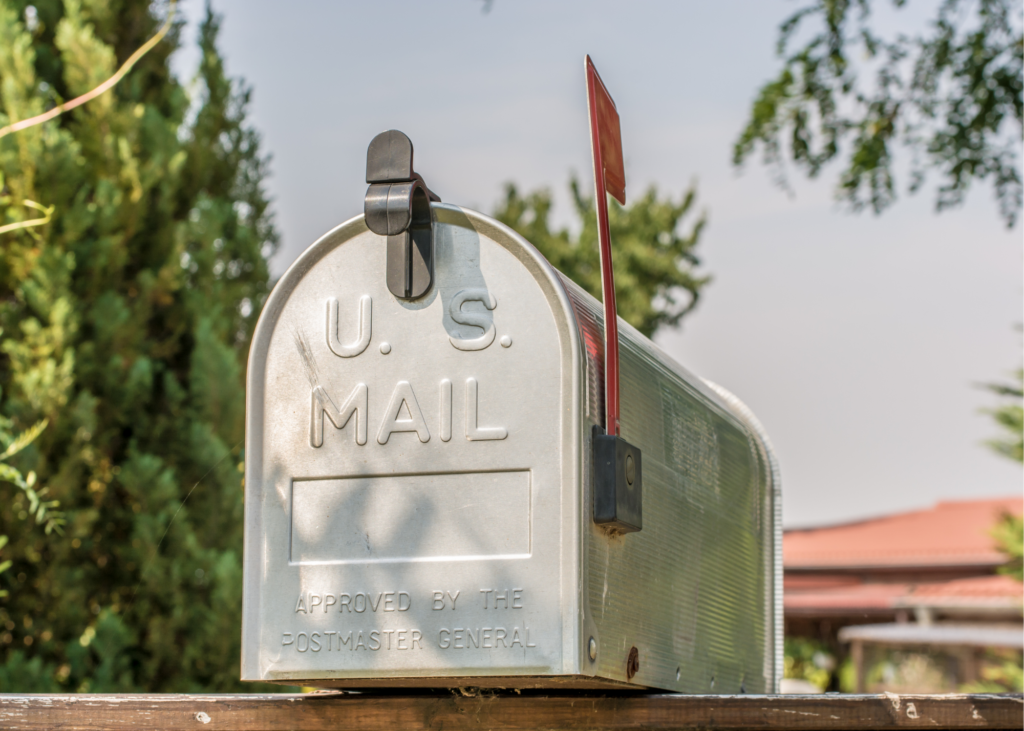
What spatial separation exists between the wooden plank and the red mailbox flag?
0.33 m

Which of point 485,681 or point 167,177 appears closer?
point 485,681

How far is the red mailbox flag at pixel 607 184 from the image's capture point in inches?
49.5

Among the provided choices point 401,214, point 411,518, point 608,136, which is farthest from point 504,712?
point 608,136

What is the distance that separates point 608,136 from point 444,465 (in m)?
0.47

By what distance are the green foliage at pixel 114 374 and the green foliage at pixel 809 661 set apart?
10669mm

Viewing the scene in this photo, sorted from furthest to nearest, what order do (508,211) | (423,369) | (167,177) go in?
(508,211)
(167,177)
(423,369)

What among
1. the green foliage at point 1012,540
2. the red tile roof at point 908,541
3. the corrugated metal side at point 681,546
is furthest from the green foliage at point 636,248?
the corrugated metal side at point 681,546

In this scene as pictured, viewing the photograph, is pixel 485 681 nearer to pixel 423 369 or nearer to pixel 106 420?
pixel 423 369

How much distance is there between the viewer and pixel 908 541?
521 inches

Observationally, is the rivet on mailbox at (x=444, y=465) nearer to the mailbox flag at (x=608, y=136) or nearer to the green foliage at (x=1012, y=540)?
the mailbox flag at (x=608, y=136)

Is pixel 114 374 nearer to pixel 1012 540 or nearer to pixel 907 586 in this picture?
pixel 1012 540

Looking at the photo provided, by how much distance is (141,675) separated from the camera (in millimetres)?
3525

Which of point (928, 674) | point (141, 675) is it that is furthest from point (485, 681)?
point (928, 674)

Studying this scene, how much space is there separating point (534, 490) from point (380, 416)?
0.20 metres
